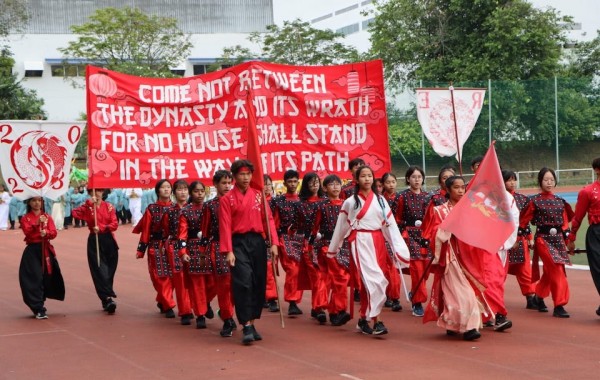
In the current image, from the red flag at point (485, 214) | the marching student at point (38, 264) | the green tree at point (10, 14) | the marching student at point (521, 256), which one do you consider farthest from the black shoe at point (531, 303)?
the green tree at point (10, 14)

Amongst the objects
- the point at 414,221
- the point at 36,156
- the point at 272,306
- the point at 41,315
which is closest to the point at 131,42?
the point at 36,156

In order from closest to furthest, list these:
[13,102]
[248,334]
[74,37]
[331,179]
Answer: [248,334]
[331,179]
[13,102]
[74,37]

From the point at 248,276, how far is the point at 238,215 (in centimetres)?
58

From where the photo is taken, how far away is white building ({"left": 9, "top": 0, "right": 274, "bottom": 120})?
2105 inches

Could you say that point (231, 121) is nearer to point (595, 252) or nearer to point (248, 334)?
point (248, 334)

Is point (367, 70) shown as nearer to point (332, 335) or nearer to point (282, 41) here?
point (332, 335)

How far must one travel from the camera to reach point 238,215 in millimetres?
9281

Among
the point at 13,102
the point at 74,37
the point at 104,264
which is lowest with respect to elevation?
the point at 104,264

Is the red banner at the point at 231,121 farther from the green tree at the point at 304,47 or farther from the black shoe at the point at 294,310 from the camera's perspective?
the green tree at the point at 304,47

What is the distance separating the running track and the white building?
1571 inches

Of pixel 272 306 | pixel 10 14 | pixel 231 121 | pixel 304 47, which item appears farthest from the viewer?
pixel 10 14

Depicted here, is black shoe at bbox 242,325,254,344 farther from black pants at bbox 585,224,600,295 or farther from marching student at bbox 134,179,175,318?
black pants at bbox 585,224,600,295

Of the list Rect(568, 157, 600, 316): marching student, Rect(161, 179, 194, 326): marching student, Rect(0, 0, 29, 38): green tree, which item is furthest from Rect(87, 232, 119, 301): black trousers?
Rect(0, 0, 29, 38): green tree

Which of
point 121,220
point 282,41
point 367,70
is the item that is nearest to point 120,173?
point 367,70
